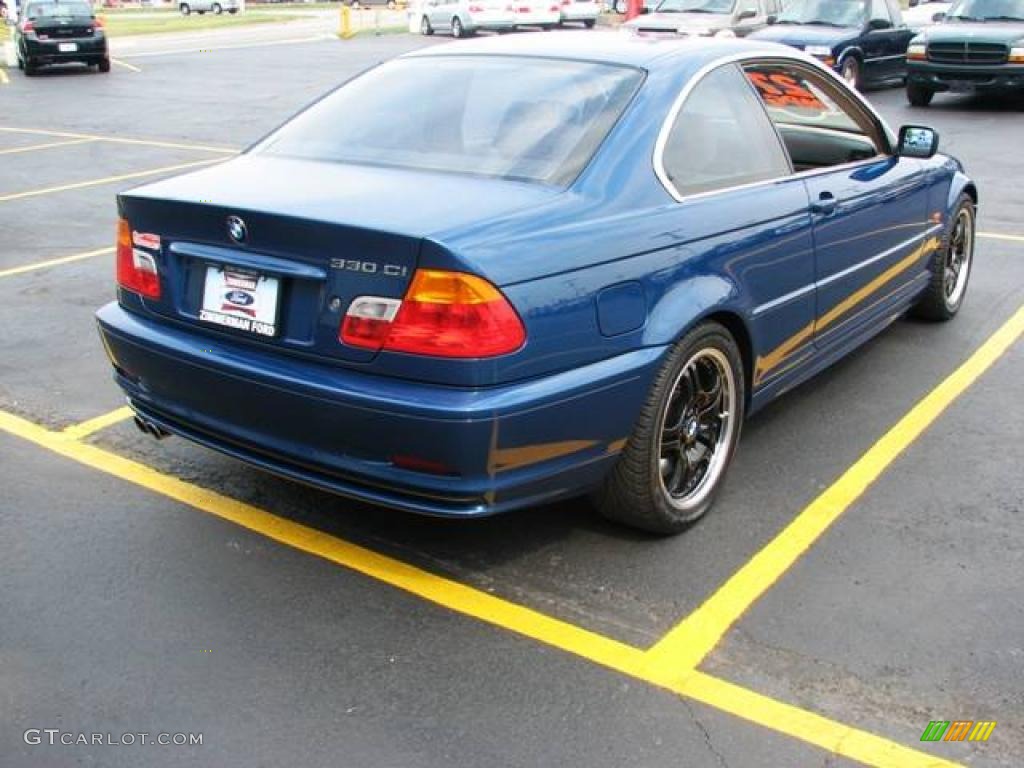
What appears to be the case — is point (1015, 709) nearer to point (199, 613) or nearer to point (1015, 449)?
point (1015, 449)

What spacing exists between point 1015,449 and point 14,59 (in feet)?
88.3

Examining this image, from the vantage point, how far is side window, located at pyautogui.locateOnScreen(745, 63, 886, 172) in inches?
183

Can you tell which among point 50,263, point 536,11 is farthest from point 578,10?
point 50,263

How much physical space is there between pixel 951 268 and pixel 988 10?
11.1 m

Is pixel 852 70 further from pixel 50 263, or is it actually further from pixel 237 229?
pixel 237 229

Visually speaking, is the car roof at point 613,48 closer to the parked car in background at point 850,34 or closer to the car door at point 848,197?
the car door at point 848,197

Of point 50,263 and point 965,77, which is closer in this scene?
point 50,263

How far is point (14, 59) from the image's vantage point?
2623cm

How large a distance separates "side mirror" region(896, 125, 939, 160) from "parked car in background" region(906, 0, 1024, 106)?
10.8 meters

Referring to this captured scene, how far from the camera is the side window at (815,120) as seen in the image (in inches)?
183

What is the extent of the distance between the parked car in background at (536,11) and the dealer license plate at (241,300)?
2866cm

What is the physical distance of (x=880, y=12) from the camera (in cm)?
1675

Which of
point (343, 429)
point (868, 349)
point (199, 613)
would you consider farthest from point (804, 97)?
point (199, 613)

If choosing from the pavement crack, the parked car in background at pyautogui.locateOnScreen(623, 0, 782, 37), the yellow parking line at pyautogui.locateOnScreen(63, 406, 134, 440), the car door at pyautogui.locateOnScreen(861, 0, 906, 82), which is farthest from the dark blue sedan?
the car door at pyautogui.locateOnScreen(861, 0, 906, 82)
